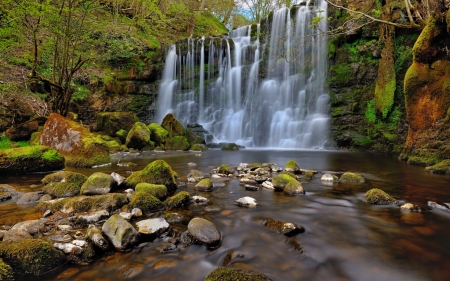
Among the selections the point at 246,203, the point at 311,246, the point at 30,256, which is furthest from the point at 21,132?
the point at 311,246

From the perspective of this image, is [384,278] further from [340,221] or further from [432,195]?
[432,195]

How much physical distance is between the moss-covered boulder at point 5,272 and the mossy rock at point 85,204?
148cm

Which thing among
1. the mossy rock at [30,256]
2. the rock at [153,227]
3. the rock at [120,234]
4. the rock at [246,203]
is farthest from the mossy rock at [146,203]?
the mossy rock at [30,256]

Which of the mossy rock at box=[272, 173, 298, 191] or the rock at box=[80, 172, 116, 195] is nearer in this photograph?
the rock at box=[80, 172, 116, 195]

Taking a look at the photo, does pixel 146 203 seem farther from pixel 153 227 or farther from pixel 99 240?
pixel 99 240

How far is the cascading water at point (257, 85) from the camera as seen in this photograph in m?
17.2

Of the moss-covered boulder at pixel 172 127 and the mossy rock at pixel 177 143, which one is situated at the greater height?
the moss-covered boulder at pixel 172 127

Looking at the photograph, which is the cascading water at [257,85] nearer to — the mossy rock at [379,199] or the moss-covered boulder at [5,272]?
the mossy rock at [379,199]

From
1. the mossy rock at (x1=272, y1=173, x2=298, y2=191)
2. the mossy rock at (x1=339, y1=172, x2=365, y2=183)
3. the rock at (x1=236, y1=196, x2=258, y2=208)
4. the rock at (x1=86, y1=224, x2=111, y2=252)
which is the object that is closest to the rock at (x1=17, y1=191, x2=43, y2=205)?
the rock at (x1=86, y1=224, x2=111, y2=252)

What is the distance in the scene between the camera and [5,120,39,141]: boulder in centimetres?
1120

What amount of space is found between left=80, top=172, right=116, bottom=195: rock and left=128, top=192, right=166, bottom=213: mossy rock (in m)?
0.95

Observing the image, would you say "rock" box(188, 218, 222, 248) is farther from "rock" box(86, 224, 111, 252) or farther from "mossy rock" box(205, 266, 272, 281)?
"rock" box(86, 224, 111, 252)

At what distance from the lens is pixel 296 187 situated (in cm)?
485

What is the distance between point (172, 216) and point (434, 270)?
2826mm
